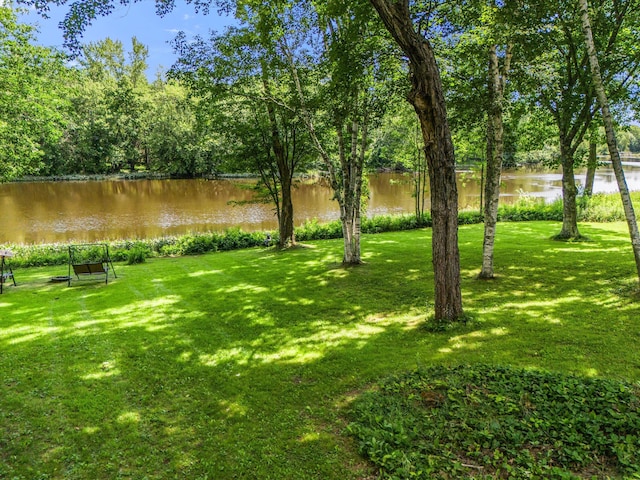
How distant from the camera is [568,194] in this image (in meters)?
12.1

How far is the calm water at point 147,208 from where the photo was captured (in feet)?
76.4

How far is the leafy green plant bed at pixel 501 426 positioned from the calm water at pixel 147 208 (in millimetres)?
13409

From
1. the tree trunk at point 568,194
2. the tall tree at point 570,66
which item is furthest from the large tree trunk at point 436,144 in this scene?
the tree trunk at point 568,194

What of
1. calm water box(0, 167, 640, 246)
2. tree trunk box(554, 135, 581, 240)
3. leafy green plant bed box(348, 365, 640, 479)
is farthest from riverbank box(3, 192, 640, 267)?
leafy green plant bed box(348, 365, 640, 479)

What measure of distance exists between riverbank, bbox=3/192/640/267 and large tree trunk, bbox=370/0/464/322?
11.5 metres

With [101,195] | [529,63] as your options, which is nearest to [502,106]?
[529,63]

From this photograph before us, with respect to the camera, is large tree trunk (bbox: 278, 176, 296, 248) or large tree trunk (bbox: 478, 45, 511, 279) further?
large tree trunk (bbox: 278, 176, 296, 248)

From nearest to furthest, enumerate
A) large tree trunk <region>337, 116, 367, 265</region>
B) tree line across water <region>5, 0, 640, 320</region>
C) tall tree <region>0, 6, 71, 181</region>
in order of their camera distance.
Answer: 1. tree line across water <region>5, 0, 640, 320</region>
2. large tree trunk <region>337, 116, 367, 265</region>
3. tall tree <region>0, 6, 71, 181</region>

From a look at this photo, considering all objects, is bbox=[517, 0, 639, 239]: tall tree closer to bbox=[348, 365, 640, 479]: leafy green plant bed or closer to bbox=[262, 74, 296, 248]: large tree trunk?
bbox=[348, 365, 640, 479]: leafy green plant bed

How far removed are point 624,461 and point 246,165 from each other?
1410 centimetres

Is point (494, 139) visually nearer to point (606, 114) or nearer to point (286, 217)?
point (606, 114)

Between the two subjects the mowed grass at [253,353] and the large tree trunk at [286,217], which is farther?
the large tree trunk at [286,217]

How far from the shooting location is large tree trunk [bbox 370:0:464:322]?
16.5ft

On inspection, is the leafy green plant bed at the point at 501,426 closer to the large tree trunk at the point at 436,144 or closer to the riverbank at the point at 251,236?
the large tree trunk at the point at 436,144
